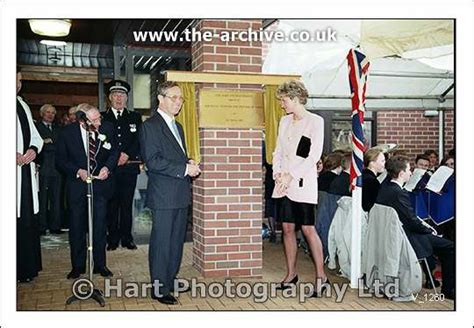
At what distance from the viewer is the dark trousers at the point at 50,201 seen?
16.5 ft

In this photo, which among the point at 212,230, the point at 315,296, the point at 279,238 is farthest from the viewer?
the point at 279,238

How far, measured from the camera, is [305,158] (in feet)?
12.9

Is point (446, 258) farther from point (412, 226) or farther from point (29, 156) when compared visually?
point (29, 156)

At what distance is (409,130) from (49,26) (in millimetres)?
2644

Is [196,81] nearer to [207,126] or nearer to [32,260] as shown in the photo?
[207,126]

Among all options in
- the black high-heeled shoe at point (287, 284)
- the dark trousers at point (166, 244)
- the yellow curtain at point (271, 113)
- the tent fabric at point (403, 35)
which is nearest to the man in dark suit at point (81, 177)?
the dark trousers at point (166, 244)

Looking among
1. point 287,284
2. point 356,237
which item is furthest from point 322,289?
point 356,237

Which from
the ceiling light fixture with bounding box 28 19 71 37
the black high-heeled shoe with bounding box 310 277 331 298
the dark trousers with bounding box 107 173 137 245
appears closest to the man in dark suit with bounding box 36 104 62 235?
the dark trousers with bounding box 107 173 137 245

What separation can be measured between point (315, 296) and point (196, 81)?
1.74 m

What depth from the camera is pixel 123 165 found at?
4.68 metres

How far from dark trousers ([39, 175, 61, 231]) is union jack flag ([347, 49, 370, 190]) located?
2.65 m

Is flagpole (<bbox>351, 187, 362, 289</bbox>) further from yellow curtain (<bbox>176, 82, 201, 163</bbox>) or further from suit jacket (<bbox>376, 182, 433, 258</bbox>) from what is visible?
yellow curtain (<bbox>176, 82, 201, 163</bbox>)

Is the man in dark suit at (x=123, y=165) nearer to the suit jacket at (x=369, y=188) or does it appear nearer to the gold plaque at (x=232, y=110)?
the gold plaque at (x=232, y=110)
